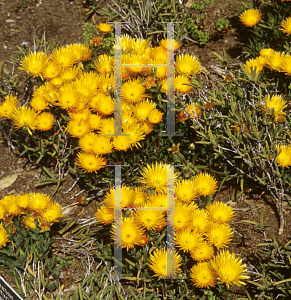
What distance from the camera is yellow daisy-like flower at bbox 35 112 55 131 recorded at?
243 cm

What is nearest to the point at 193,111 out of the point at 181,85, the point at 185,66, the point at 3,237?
the point at 181,85

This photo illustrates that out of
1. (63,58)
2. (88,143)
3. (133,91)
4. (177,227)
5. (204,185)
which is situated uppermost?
(63,58)

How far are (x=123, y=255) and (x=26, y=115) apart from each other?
1148 mm

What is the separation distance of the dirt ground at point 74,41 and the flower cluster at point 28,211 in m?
0.32

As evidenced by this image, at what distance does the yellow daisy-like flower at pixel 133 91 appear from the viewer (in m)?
2.32

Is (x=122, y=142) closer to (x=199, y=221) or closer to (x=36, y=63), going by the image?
(x=199, y=221)

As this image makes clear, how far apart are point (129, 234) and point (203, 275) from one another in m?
0.43

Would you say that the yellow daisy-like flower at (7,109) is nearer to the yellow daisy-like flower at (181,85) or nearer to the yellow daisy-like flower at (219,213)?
the yellow daisy-like flower at (181,85)

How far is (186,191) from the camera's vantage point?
199cm

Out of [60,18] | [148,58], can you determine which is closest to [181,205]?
[148,58]

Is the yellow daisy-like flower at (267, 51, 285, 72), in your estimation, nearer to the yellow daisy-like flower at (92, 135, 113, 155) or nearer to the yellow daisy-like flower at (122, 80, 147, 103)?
the yellow daisy-like flower at (122, 80, 147, 103)

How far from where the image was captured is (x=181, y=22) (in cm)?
303

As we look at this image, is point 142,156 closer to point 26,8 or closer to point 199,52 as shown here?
point 199,52

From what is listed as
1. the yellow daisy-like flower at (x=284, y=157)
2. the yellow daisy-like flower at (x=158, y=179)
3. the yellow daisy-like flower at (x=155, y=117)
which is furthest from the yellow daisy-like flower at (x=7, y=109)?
the yellow daisy-like flower at (x=284, y=157)
